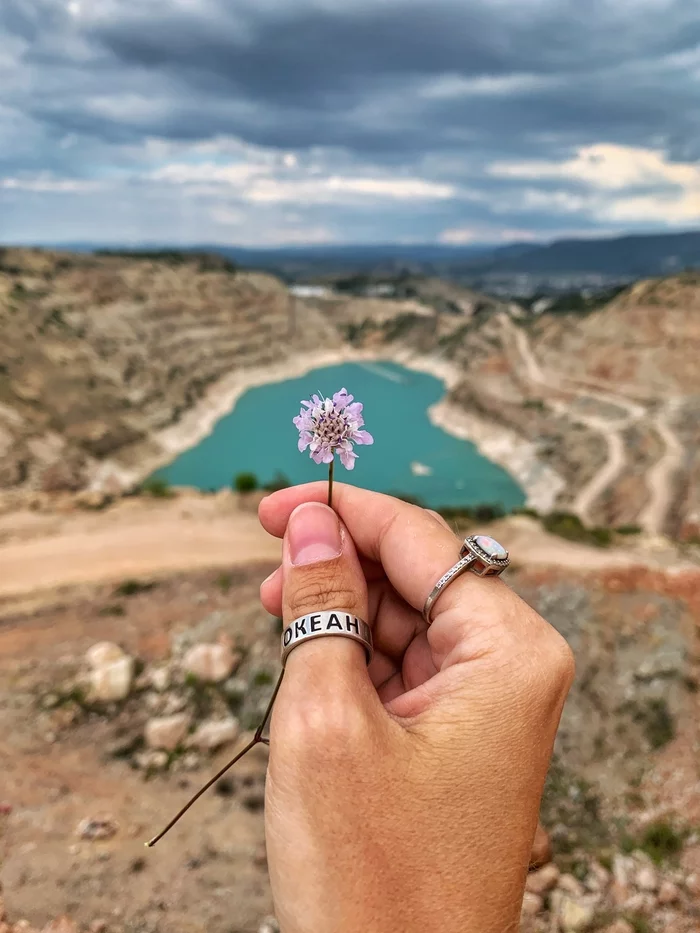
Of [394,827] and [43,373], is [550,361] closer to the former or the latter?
[43,373]

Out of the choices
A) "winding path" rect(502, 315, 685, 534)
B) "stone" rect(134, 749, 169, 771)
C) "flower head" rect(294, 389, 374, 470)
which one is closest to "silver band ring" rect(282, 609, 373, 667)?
"flower head" rect(294, 389, 374, 470)

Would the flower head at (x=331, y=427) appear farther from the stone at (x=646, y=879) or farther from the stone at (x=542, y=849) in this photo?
the stone at (x=646, y=879)

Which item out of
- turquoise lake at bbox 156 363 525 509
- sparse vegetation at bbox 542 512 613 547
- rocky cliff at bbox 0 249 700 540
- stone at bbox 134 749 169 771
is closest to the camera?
stone at bbox 134 749 169 771

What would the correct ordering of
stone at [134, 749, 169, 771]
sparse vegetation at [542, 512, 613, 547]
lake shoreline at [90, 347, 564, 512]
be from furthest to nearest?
lake shoreline at [90, 347, 564, 512] → sparse vegetation at [542, 512, 613, 547] → stone at [134, 749, 169, 771]

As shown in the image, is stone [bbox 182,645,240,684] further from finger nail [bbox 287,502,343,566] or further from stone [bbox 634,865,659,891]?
finger nail [bbox 287,502,343,566]

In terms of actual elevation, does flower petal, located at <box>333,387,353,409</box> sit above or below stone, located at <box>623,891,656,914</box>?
above

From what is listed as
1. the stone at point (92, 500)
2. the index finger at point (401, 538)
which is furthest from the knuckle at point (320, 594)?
the stone at point (92, 500)

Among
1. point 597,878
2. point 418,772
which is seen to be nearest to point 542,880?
point 597,878
